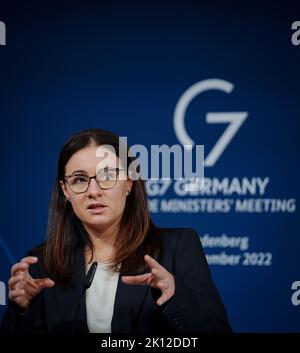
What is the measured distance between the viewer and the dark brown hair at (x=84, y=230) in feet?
7.42

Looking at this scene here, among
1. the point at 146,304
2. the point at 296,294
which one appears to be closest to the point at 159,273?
the point at 146,304

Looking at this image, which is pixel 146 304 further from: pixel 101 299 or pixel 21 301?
pixel 21 301

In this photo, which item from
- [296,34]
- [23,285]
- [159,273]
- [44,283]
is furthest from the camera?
[296,34]

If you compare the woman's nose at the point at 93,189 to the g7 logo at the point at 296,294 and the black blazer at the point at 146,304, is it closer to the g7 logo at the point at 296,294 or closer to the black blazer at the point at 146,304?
the black blazer at the point at 146,304

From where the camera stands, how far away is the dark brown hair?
2262 millimetres

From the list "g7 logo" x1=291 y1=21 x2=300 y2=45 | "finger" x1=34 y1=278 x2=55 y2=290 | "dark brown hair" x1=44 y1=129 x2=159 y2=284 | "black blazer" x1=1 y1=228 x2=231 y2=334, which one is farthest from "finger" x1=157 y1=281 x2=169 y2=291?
"g7 logo" x1=291 y1=21 x2=300 y2=45

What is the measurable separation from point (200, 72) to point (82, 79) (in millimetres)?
578

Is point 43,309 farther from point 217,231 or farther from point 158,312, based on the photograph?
point 217,231

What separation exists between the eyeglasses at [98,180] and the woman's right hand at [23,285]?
369 millimetres

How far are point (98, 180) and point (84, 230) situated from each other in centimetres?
27

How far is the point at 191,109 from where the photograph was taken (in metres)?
2.37

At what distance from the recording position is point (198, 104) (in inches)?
93.1
